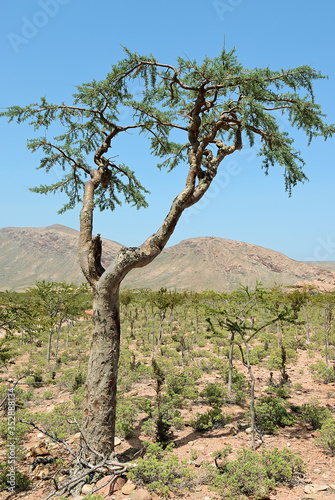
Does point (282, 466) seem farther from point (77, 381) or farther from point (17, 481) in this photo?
point (77, 381)

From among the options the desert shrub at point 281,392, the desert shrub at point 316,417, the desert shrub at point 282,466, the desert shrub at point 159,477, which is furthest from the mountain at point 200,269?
the desert shrub at point 159,477

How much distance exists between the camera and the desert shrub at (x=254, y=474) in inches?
182

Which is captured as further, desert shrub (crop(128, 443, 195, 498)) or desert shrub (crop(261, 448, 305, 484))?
desert shrub (crop(261, 448, 305, 484))

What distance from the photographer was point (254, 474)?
193 inches

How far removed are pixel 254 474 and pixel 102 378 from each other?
10.4 ft

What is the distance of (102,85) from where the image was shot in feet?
19.1

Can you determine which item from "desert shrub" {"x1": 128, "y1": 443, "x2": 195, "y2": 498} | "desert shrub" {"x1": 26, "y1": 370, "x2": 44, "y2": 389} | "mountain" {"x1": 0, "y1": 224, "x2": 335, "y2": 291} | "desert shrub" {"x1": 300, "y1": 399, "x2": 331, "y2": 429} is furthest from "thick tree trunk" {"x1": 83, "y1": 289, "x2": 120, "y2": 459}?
"mountain" {"x1": 0, "y1": 224, "x2": 335, "y2": 291}

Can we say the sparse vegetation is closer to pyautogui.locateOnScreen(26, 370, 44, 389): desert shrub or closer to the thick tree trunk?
pyautogui.locateOnScreen(26, 370, 44, 389): desert shrub

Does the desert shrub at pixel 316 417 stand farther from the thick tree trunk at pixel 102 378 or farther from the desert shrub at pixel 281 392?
the thick tree trunk at pixel 102 378

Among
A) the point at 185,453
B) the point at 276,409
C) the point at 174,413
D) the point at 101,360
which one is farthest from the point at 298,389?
the point at 101,360

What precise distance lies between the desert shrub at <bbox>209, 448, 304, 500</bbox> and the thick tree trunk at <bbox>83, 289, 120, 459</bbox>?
209 cm

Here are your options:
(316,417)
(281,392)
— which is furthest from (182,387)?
(316,417)

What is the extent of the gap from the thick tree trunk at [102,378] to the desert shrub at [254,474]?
2085mm

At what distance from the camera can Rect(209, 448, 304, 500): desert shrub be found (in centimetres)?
462
